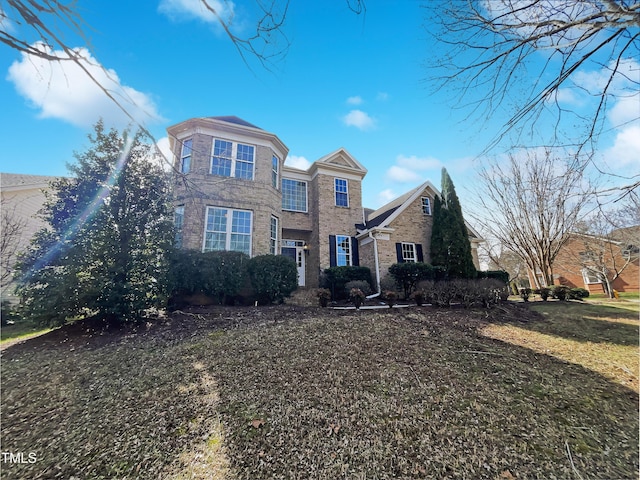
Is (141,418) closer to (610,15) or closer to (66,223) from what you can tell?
(66,223)

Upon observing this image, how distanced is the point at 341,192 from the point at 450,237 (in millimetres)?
6668

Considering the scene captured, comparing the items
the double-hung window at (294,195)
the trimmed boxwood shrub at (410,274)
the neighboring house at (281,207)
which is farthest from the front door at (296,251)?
the trimmed boxwood shrub at (410,274)

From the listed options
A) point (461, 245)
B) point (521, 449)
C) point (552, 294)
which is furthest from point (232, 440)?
point (552, 294)

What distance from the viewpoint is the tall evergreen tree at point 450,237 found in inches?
535

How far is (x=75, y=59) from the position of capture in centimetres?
238

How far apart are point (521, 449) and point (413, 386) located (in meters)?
1.38

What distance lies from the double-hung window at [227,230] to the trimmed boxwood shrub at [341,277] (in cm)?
411

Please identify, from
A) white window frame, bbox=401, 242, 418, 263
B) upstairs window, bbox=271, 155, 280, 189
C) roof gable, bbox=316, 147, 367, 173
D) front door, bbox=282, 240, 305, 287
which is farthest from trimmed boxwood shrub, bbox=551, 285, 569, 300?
upstairs window, bbox=271, 155, 280, 189

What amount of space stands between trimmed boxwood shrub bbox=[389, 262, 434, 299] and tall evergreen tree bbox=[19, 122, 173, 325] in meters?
9.78

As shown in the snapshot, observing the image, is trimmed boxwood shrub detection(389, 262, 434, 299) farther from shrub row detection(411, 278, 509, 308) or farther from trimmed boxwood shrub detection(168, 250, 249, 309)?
trimmed boxwood shrub detection(168, 250, 249, 309)

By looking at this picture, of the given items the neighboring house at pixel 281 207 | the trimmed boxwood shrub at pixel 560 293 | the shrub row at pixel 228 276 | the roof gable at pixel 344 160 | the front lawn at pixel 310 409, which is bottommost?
the front lawn at pixel 310 409

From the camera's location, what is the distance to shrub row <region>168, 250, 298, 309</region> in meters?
8.41

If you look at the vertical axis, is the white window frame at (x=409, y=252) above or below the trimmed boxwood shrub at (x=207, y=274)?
above

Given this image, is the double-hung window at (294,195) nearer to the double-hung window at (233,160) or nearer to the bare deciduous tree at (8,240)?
the double-hung window at (233,160)
